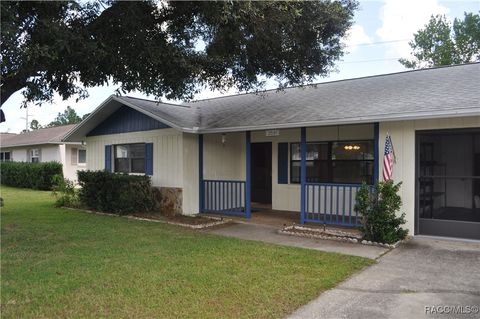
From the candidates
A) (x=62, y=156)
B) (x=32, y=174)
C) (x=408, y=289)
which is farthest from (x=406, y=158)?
(x=62, y=156)

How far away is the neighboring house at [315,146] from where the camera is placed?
24.7ft

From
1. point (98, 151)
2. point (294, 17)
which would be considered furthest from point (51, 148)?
point (294, 17)

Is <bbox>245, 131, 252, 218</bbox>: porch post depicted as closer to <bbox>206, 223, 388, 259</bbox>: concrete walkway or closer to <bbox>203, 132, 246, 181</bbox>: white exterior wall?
<bbox>206, 223, 388, 259</bbox>: concrete walkway

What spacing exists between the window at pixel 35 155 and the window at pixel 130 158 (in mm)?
12831

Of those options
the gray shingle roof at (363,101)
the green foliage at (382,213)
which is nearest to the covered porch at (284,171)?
the gray shingle roof at (363,101)

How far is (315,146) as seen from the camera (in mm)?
10352

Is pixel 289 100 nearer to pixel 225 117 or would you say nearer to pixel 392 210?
pixel 225 117

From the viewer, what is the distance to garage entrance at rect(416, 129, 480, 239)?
24.5ft

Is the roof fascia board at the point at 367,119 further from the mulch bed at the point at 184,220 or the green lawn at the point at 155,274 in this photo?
the green lawn at the point at 155,274

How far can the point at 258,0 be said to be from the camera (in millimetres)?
7195

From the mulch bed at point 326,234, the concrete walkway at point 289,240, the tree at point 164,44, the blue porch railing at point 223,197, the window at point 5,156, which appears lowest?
the concrete walkway at point 289,240

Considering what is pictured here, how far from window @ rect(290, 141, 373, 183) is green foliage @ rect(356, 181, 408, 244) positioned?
223 centimetres

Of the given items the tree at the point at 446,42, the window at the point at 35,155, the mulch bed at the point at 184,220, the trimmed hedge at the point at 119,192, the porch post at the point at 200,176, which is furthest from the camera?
the tree at the point at 446,42

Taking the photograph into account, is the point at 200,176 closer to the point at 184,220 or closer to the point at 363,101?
the point at 184,220
